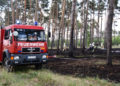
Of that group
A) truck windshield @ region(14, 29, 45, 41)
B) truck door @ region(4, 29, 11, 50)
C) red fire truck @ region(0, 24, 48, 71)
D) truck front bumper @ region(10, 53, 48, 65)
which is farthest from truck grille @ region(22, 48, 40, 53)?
truck door @ region(4, 29, 11, 50)

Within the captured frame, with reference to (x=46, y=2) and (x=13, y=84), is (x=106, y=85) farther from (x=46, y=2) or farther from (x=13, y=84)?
(x=46, y=2)

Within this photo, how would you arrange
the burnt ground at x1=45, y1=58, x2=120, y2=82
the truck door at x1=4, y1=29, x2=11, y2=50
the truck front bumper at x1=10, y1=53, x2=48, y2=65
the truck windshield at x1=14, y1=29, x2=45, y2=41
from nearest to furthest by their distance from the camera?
1. the burnt ground at x1=45, y1=58, x2=120, y2=82
2. the truck front bumper at x1=10, y1=53, x2=48, y2=65
3. the truck windshield at x1=14, y1=29, x2=45, y2=41
4. the truck door at x1=4, y1=29, x2=11, y2=50

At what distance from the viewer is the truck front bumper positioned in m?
8.14

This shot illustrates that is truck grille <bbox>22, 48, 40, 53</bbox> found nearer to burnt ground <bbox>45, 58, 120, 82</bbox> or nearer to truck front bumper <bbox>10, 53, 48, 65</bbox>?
truck front bumper <bbox>10, 53, 48, 65</bbox>

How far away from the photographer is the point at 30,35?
8.60 meters

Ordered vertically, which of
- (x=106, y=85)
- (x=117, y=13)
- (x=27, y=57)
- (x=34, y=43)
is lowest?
(x=106, y=85)

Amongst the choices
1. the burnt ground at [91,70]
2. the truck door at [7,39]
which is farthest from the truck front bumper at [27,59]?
the burnt ground at [91,70]

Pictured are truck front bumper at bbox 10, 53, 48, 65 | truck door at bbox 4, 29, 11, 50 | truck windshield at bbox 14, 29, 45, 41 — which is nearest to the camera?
truck front bumper at bbox 10, 53, 48, 65

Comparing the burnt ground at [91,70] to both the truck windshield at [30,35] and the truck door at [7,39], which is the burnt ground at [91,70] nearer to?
the truck windshield at [30,35]

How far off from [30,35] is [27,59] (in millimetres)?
1363

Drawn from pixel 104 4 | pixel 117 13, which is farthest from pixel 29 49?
pixel 117 13

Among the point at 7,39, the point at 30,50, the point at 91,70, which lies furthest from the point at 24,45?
the point at 91,70

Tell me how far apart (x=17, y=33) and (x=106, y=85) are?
5017 millimetres

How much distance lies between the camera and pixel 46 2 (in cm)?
3131
